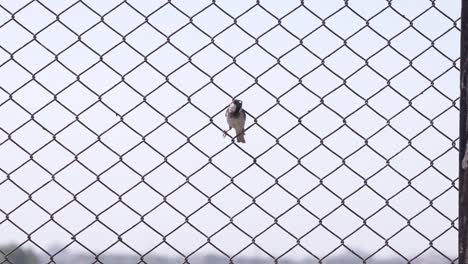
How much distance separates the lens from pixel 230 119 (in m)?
2.89

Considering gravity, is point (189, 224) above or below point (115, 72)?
below

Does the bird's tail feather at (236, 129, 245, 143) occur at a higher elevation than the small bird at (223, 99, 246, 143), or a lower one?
lower

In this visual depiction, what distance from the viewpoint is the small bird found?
288cm

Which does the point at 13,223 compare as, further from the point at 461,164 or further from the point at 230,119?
the point at 461,164

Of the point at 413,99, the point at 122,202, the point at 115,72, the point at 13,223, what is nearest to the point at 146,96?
the point at 115,72

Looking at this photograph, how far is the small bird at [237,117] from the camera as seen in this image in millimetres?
2875

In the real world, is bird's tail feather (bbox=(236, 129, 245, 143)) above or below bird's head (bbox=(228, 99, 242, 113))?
below

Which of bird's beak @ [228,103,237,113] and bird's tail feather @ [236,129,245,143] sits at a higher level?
bird's beak @ [228,103,237,113]

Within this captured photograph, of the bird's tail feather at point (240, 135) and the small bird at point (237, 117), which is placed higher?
the small bird at point (237, 117)

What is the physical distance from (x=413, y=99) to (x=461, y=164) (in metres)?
0.27

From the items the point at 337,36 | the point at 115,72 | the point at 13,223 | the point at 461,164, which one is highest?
the point at 337,36

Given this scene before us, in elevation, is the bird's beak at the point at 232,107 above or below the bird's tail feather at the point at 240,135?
above

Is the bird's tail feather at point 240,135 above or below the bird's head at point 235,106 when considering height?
below

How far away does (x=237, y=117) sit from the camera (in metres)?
2.93
